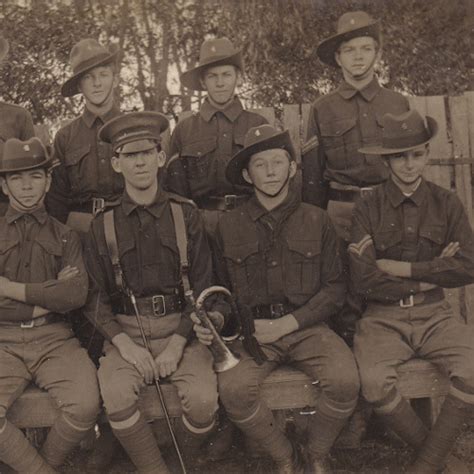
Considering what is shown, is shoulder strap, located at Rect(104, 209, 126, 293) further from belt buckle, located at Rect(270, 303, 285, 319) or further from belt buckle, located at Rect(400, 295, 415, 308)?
belt buckle, located at Rect(400, 295, 415, 308)

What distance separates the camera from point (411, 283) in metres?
4.72

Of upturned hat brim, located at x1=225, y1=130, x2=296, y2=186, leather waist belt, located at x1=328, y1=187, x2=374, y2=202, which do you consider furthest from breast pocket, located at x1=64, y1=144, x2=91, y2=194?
leather waist belt, located at x1=328, y1=187, x2=374, y2=202

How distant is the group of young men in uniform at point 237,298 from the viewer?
4488mm

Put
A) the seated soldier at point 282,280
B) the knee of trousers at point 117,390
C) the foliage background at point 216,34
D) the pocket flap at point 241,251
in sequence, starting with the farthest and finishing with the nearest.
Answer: the foliage background at point 216,34
the pocket flap at point 241,251
the seated soldier at point 282,280
the knee of trousers at point 117,390

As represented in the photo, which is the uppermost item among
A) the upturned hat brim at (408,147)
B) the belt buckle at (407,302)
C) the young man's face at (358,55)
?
the young man's face at (358,55)

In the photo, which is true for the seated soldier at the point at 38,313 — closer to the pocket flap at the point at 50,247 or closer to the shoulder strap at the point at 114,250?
the pocket flap at the point at 50,247

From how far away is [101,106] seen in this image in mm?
5617

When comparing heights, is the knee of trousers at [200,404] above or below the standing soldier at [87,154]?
below

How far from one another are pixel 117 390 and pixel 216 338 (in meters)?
0.61

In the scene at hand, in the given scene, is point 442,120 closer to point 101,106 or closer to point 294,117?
point 294,117

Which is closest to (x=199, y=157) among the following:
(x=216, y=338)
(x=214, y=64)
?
(x=214, y=64)

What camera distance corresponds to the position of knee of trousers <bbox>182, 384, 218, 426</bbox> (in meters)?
4.43

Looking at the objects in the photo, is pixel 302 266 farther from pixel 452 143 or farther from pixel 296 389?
pixel 452 143

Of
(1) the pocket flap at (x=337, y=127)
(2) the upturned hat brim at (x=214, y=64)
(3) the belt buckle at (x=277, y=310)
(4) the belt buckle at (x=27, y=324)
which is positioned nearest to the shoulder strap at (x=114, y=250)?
(4) the belt buckle at (x=27, y=324)
